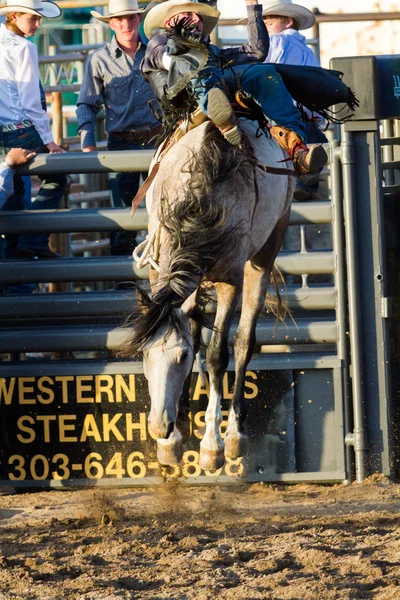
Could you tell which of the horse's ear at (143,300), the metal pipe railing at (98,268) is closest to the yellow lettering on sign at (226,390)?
the metal pipe railing at (98,268)

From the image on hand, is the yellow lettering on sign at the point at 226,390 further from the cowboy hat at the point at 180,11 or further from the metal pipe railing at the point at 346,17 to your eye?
the metal pipe railing at the point at 346,17

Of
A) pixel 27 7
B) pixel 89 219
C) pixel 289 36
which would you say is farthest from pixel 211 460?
pixel 27 7

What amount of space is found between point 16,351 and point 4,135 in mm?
1549

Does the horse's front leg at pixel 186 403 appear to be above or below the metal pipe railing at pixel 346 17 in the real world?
below

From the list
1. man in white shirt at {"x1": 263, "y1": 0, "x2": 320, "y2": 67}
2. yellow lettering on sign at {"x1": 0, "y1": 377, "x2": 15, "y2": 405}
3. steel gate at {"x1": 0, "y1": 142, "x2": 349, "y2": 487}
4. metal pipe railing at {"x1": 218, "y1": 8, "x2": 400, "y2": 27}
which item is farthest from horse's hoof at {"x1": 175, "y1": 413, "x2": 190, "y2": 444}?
metal pipe railing at {"x1": 218, "y1": 8, "x2": 400, "y2": 27}

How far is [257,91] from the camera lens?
5781 millimetres

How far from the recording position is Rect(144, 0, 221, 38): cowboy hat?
5.90 m

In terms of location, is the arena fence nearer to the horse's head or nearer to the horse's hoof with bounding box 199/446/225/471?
the horse's hoof with bounding box 199/446/225/471

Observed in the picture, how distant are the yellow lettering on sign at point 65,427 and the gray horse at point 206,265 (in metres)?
1.07

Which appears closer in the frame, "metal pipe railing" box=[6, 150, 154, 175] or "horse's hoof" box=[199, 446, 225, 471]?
"horse's hoof" box=[199, 446, 225, 471]

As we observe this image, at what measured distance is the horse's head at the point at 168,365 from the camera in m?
5.07

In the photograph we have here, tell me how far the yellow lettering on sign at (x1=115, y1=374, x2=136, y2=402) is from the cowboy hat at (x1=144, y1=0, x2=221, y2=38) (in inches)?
84.4

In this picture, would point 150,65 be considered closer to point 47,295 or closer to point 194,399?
point 47,295

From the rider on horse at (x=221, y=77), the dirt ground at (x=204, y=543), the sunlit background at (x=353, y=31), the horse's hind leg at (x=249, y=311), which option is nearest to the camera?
the dirt ground at (x=204, y=543)
